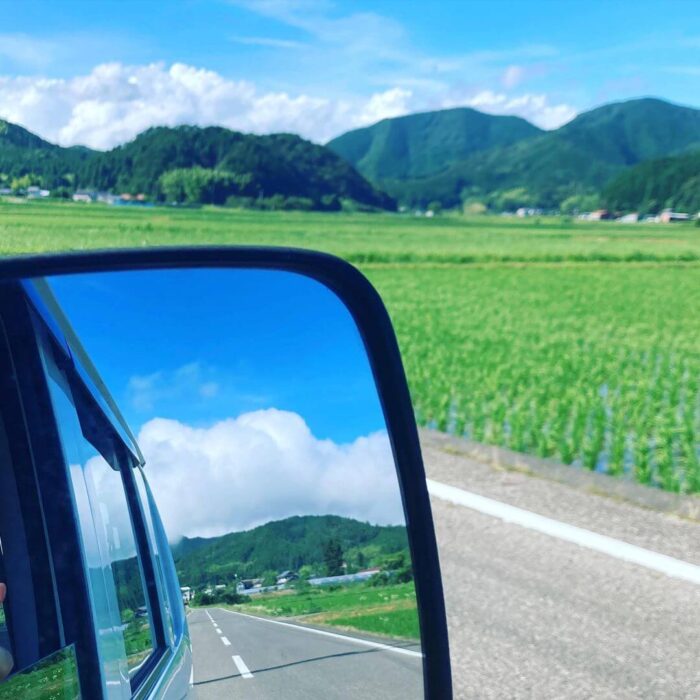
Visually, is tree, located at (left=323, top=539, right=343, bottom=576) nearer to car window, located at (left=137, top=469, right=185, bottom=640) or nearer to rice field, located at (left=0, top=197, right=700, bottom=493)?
car window, located at (left=137, top=469, right=185, bottom=640)

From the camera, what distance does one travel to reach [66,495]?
1022mm

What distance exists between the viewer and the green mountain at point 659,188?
84562 mm

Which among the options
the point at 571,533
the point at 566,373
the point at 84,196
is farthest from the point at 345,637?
the point at 566,373

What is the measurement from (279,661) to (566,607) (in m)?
2.72

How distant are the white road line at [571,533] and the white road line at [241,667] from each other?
10.6 ft

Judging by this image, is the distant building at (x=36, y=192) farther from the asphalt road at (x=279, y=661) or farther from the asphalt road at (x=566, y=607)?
the asphalt road at (x=279, y=661)

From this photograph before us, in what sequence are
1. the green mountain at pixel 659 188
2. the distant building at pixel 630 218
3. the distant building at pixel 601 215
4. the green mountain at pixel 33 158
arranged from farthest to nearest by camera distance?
the distant building at pixel 601 215, the distant building at pixel 630 218, the green mountain at pixel 659 188, the green mountain at pixel 33 158

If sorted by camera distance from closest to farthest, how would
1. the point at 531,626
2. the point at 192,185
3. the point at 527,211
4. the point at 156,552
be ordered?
the point at 156,552
the point at 531,626
the point at 192,185
the point at 527,211

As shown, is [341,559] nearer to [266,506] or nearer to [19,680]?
[266,506]

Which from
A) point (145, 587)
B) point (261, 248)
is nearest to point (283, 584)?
point (145, 587)

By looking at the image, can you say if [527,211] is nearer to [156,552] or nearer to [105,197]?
[105,197]

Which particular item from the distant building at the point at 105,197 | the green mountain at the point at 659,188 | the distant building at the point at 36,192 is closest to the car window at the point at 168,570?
the distant building at the point at 36,192

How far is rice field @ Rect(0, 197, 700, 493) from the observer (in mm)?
6090

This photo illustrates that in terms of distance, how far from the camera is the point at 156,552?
3.54 ft
